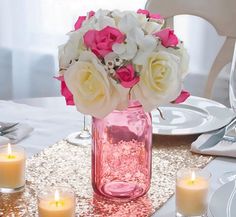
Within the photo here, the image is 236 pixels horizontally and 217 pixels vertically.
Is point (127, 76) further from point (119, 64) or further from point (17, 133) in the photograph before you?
point (17, 133)

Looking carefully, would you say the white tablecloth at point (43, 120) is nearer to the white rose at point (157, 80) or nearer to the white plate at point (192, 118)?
the white plate at point (192, 118)

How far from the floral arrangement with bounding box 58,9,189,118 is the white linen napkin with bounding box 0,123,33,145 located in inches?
14.9

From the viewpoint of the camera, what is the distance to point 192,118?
135 cm

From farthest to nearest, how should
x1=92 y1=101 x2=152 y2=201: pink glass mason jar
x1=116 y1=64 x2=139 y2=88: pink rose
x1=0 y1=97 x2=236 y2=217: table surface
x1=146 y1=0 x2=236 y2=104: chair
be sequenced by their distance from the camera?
x1=146 y1=0 x2=236 y2=104: chair < x1=0 y1=97 x2=236 y2=217: table surface < x1=92 y1=101 x2=152 y2=201: pink glass mason jar < x1=116 y1=64 x2=139 y2=88: pink rose

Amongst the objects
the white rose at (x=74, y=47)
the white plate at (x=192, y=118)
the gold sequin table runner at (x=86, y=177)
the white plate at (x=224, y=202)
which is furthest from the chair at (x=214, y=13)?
the white rose at (x=74, y=47)

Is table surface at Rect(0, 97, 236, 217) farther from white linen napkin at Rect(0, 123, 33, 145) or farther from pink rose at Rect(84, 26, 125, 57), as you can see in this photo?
pink rose at Rect(84, 26, 125, 57)

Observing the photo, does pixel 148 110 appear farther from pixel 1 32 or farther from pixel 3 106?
pixel 1 32

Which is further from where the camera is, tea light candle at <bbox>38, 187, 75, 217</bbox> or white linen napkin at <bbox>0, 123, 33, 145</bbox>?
white linen napkin at <bbox>0, 123, 33, 145</bbox>

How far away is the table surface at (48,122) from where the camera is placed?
1145mm

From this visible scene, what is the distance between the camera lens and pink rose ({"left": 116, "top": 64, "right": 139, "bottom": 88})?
87 cm

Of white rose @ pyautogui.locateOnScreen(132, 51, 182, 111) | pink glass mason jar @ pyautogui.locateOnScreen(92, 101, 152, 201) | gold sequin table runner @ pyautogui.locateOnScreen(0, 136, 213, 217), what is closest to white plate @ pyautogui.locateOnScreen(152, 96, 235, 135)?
gold sequin table runner @ pyautogui.locateOnScreen(0, 136, 213, 217)

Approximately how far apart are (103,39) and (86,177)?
0.30 m

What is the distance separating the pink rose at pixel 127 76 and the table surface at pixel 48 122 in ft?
0.92

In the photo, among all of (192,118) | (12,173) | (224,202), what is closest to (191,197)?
(224,202)
